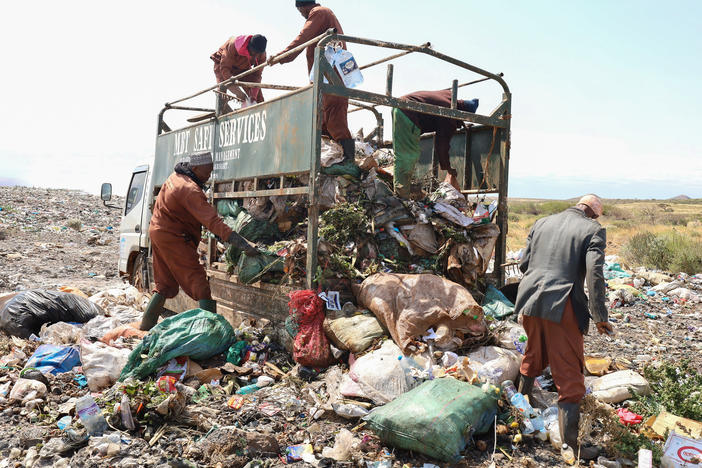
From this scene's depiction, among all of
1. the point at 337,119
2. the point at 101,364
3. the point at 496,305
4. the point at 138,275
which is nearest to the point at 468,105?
the point at 337,119

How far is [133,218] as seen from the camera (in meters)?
7.90

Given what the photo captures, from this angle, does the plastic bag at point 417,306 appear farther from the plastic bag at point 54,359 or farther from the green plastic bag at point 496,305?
the plastic bag at point 54,359

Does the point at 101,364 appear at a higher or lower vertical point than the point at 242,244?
lower

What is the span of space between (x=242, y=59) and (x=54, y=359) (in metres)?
4.07

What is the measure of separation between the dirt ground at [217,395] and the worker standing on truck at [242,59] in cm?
346

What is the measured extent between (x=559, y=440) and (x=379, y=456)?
3.91 ft

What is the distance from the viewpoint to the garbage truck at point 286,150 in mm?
4406

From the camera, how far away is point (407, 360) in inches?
148

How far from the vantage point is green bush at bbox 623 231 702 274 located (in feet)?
38.4

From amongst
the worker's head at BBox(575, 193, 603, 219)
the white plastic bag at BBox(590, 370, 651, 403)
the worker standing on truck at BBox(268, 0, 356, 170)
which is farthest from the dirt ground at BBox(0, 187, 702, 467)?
the worker standing on truck at BBox(268, 0, 356, 170)

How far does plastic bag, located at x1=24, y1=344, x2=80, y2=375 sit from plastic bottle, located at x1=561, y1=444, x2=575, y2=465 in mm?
3867

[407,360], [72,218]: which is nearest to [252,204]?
[407,360]

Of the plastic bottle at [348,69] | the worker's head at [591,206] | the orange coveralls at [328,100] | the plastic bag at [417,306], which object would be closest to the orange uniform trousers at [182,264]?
the plastic bag at [417,306]

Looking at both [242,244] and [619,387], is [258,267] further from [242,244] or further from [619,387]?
[619,387]
